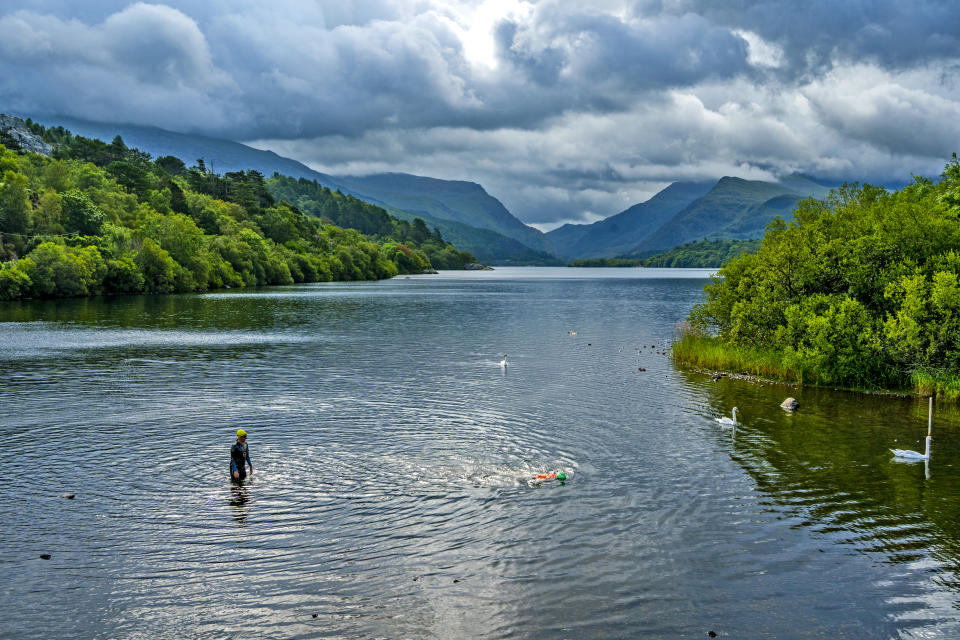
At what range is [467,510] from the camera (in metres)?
26.2

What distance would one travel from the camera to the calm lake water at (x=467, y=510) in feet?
61.0

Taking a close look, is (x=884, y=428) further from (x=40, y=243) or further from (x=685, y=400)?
(x=40, y=243)

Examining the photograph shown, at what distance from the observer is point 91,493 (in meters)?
27.9

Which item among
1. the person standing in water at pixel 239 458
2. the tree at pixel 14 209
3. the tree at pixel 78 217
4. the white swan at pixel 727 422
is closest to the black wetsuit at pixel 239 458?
the person standing in water at pixel 239 458

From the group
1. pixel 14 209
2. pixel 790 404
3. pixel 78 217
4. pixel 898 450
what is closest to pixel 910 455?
pixel 898 450

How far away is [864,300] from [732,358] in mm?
12007

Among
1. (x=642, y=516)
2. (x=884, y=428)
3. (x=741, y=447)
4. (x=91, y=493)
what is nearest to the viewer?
(x=642, y=516)

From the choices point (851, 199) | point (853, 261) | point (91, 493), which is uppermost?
point (851, 199)

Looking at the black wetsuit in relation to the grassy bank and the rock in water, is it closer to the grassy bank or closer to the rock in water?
the rock in water

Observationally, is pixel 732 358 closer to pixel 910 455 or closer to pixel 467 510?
pixel 910 455

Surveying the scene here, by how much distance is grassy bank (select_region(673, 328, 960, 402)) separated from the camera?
47.8 m

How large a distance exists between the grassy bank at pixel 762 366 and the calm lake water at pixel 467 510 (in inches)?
102

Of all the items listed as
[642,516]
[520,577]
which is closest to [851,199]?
[642,516]

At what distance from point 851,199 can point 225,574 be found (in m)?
71.4
